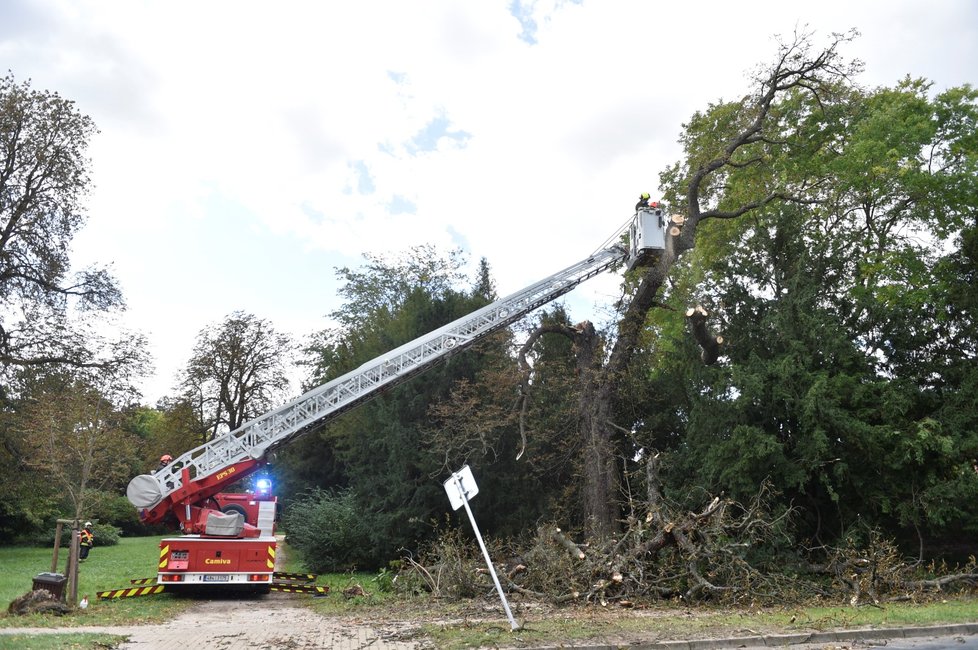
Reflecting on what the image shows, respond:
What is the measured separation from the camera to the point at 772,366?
Result: 15.2m

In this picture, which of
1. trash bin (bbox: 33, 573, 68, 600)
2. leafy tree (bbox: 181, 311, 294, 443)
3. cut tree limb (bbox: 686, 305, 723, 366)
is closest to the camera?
trash bin (bbox: 33, 573, 68, 600)

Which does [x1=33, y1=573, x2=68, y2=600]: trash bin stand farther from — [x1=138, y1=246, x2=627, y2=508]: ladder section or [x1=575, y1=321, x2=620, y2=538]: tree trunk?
[x1=575, y1=321, x2=620, y2=538]: tree trunk

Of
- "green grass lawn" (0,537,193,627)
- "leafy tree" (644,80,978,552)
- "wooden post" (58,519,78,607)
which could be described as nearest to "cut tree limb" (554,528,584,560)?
"leafy tree" (644,80,978,552)

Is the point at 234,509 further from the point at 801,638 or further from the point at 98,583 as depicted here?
the point at 801,638

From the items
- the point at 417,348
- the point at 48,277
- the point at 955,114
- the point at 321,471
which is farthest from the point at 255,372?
the point at 955,114

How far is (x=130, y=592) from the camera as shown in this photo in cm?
1406

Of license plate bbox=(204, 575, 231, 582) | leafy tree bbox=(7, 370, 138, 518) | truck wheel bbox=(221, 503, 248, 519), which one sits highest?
leafy tree bbox=(7, 370, 138, 518)

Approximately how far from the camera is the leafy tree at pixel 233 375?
39.9 m

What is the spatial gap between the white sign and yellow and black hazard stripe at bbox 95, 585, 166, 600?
801cm

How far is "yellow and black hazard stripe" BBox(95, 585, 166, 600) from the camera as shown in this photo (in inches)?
541

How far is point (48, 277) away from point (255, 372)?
17.5 metres

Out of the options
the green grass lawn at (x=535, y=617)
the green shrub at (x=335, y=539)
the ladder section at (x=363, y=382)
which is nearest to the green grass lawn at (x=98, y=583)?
the green grass lawn at (x=535, y=617)

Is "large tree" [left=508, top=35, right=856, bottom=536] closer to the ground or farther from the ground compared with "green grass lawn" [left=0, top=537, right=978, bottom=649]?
farther from the ground

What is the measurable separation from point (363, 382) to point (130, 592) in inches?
236
